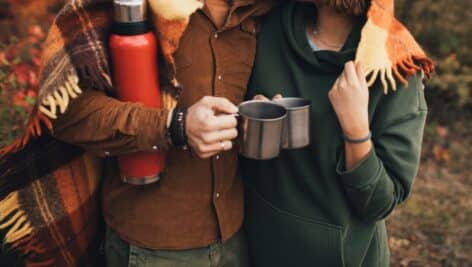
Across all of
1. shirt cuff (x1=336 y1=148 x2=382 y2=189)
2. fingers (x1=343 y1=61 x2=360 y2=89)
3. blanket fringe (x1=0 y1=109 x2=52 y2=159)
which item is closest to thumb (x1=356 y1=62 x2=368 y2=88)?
fingers (x1=343 y1=61 x2=360 y2=89)

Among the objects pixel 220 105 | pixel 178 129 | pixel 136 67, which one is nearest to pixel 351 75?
pixel 220 105

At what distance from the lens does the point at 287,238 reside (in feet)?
7.16

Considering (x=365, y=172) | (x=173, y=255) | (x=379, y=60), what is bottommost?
(x=173, y=255)

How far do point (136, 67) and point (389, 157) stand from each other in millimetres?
901

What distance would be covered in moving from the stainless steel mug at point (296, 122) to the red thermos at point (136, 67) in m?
0.42

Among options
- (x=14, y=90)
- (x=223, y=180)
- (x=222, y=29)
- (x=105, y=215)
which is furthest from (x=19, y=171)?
(x=14, y=90)

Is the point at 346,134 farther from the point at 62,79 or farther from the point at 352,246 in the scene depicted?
the point at 62,79

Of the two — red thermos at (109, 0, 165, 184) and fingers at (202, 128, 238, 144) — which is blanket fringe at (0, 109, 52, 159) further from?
fingers at (202, 128, 238, 144)

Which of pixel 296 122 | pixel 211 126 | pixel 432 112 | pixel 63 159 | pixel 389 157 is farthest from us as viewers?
pixel 432 112

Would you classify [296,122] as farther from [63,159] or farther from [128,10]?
[63,159]

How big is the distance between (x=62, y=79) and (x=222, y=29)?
23.4 inches

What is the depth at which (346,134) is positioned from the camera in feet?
6.13

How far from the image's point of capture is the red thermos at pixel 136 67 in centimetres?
175

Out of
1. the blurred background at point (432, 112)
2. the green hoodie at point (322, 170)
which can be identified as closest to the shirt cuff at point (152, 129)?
the green hoodie at point (322, 170)
